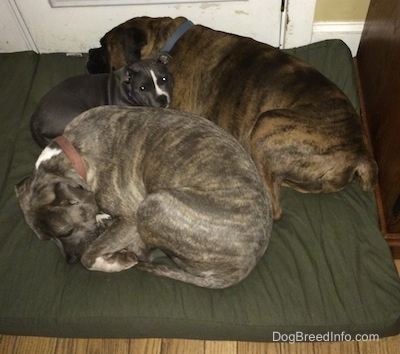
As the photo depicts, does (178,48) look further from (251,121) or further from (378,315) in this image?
(378,315)

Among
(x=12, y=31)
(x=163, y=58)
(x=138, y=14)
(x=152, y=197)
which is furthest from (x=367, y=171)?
(x=12, y=31)

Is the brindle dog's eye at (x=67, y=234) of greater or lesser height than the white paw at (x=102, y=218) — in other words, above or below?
above

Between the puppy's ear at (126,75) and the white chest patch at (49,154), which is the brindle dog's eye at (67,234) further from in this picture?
the puppy's ear at (126,75)

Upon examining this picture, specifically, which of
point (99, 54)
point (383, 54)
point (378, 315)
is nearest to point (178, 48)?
point (99, 54)

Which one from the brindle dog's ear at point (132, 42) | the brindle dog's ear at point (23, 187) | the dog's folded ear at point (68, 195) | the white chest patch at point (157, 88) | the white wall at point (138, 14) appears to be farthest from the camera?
the white wall at point (138, 14)

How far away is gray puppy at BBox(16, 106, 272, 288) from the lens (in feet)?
7.70

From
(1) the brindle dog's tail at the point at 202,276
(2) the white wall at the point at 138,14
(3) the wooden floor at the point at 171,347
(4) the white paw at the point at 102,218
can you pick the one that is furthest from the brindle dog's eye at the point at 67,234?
(2) the white wall at the point at 138,14

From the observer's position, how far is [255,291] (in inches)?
103

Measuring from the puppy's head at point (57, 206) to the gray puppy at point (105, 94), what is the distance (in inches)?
27.3

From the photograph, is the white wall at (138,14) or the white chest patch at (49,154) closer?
the white chest patch at (49,154)

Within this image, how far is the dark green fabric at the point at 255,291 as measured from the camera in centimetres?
252

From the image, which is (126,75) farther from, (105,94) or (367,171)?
(367,171)

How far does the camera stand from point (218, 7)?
11.4 feet

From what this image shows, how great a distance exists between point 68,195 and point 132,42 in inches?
50.7
